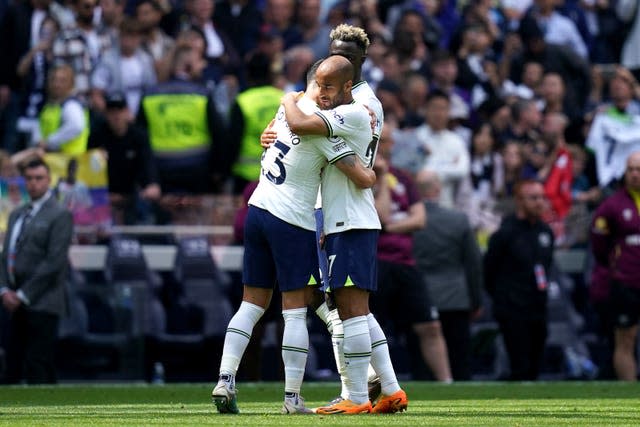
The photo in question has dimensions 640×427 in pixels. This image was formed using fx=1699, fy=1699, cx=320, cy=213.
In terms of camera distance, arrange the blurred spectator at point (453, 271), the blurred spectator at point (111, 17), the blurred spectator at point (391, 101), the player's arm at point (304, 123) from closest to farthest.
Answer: the player's arm at point (304, 123) < the blurred spectator at point (453, 271) < the blurred spectator at point (391, 101) < the blurred spectator at point (111, 17)

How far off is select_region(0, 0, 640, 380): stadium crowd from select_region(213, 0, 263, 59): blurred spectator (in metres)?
0.02

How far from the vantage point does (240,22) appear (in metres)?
20.3

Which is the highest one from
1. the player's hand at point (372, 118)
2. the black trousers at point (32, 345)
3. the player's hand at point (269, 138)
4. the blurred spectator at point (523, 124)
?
the player's hand at point (372, 118)

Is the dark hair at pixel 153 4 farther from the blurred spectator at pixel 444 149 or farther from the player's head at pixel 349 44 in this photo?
the player's head at pixel 349 44

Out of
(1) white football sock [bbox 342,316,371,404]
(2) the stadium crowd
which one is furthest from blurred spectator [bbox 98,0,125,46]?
(1) white football sock [bbox 342,316,371,404]

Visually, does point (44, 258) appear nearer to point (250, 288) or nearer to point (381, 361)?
point (250, 288)

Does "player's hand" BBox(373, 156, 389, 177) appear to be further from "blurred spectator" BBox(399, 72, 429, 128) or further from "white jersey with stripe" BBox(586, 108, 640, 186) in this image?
"white jersey with stripe" BBox(586, 108, 640, 186)

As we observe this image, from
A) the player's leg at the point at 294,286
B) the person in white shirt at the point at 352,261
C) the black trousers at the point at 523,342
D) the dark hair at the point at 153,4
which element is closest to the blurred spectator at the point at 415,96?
the dark hair at the point at 153,4

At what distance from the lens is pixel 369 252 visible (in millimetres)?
10016

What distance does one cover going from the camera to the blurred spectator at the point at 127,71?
18469 millimetres

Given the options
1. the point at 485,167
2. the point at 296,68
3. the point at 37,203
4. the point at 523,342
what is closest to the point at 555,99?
the point at 485,167

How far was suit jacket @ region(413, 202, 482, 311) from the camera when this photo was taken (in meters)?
16.6

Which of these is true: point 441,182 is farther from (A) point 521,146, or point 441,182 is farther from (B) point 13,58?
(B) point 13,58

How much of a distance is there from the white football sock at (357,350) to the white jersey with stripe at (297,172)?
0.62 metres
